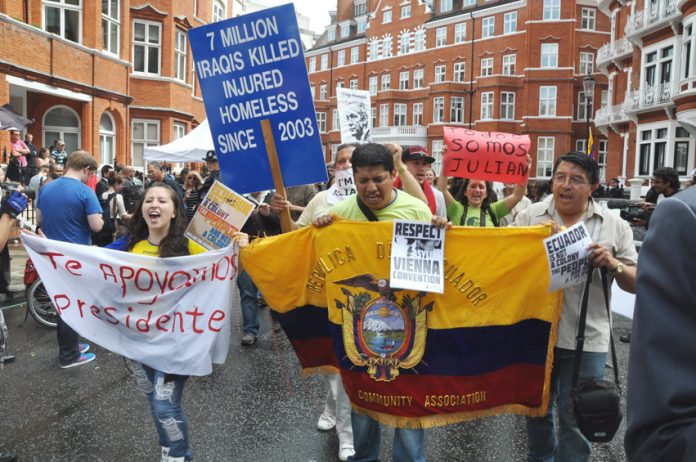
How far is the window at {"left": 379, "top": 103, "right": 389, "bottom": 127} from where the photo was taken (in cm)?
5912

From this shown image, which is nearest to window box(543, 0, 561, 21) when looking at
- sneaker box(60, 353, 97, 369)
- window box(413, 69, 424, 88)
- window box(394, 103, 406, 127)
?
window box(413, 69, 424, 88)

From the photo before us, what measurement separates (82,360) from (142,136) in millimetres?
20792

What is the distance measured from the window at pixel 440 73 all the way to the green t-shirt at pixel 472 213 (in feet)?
170

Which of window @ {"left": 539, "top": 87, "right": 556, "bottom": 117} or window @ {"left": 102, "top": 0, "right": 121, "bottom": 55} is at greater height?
window @ {"left": 539, "top": 87, "right": 556, "bottom": 117}

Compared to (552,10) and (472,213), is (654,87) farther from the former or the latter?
(472,213)

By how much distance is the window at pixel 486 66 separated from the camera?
51.6 meters

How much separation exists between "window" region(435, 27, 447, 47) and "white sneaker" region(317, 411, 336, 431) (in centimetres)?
5413

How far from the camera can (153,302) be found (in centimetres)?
396

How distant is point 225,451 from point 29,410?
1954mm

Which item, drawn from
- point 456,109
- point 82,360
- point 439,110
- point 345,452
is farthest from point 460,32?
point 345,452

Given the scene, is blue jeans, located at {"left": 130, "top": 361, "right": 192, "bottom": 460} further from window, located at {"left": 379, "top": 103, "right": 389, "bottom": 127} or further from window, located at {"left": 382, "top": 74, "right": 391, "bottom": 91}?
window, located at {"left": 382, "top": 74, "right": 391, "bottom": 91}

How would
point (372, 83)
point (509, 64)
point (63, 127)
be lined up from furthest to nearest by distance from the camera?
1. point (372, 83)
2. point (509, 64)
3. point (63, 127)

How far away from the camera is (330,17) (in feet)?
241

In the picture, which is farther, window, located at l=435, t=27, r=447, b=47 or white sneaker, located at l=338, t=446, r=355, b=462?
window, located at l=435, t=27, r=447, b=47
